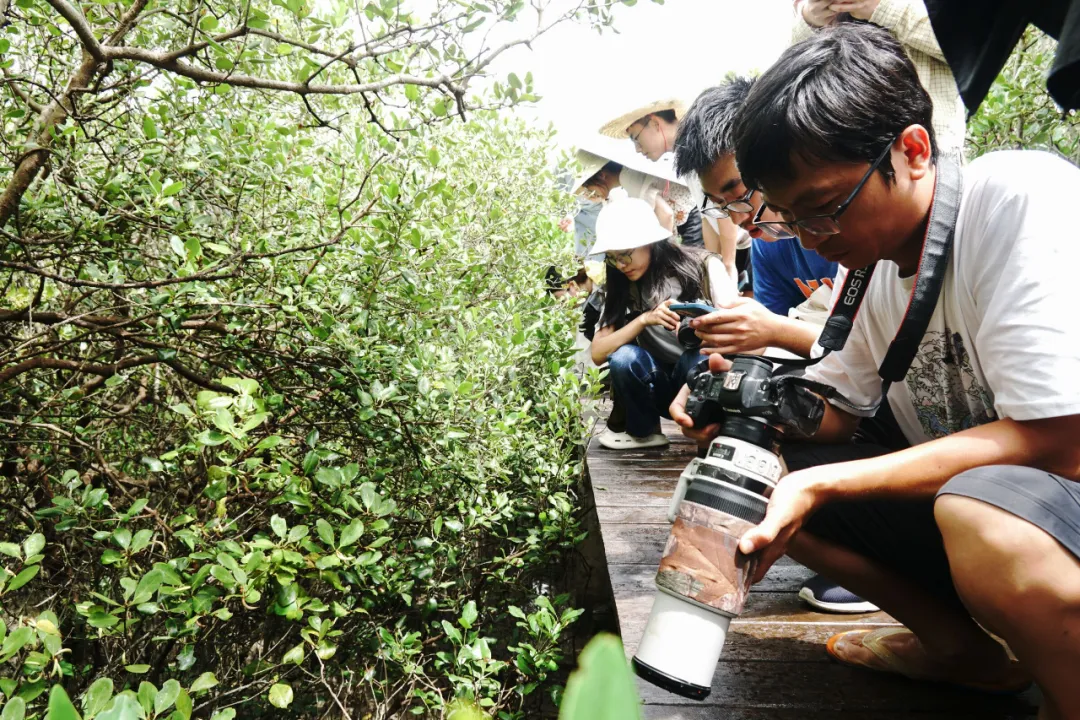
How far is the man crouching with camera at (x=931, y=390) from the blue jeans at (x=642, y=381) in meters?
1.91

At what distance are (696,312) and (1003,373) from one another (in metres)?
0.93

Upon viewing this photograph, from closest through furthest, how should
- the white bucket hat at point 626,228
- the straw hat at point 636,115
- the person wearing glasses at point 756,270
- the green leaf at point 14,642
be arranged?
the green leaf at point 14,642, the person wearing glasses at point 756,270, the white bucket hat at point 626,228, the straw hat at point 636,115

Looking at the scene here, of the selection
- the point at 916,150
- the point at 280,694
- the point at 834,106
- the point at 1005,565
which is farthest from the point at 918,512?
the point at 280,694

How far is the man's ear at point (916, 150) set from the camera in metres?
1.48

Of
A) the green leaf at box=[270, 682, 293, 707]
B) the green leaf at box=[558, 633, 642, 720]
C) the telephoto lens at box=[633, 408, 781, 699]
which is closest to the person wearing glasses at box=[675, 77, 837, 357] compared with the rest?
the telephoto lens at box=[633, 408, 781, 699]

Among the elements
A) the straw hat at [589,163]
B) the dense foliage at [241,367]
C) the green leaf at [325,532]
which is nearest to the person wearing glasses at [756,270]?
the dense foliage at [241,367]

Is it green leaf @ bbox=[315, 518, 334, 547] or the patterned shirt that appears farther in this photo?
the patterned shirt

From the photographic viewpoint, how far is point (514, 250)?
3936 millimetres

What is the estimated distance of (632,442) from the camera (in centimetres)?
410

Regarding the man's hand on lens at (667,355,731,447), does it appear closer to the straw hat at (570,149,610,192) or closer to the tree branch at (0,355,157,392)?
the tree branch at (0,355,157,392)

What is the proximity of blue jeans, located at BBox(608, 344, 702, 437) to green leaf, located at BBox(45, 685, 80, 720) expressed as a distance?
11.9ft

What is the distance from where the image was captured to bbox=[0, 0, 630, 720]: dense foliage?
1834mm

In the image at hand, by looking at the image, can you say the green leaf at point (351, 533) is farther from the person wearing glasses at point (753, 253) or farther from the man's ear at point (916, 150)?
the man's ear at point (916, 150)

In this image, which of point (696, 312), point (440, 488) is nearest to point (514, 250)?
point (440, 488)
